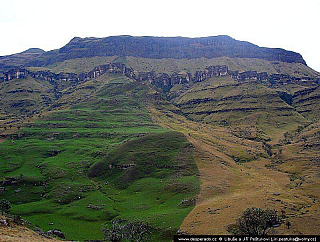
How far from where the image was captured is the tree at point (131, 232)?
66856mm

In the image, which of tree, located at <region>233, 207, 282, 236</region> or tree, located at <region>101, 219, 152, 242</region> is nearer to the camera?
tree, located at <region>233, 207, 282, 236</region>

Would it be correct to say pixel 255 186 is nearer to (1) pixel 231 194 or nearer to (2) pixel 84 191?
(1) pixel 231 194

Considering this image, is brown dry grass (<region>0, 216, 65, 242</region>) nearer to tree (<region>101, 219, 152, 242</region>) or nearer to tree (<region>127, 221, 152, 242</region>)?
tree (<region>101, 219, 152, 242</region>)

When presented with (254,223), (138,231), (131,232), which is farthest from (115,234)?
(254,223)

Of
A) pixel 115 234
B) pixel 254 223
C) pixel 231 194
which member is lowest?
pixel 231 194

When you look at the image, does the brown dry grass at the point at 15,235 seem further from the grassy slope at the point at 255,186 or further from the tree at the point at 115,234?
the grassy slope at the point at 255,186

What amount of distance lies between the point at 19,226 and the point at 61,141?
461 feet

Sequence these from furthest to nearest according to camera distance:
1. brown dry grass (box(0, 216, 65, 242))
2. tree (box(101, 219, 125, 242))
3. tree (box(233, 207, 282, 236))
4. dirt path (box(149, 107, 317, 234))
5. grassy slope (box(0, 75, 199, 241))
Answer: grassy slope (box(0, 75, 199, 241)), dirt path (box(149, 107, 317, 234)), tree (box(101, 219, 125, 242)), tree (box(233, 207, 282, 236)), brown dry grass (box(0, 216, 65, 242))

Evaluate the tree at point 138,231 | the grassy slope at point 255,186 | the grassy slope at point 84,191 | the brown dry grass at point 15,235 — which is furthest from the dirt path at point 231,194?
the brown dry grass at point 15,235

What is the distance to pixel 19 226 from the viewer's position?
2275 inches

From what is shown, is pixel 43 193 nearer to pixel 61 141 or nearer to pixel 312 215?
pixel 61 141

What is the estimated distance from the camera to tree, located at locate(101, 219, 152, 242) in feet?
219

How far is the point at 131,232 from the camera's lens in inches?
2840

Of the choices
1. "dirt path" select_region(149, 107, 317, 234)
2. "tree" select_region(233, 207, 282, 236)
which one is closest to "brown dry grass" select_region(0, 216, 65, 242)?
"dirt path" select_region(149, 107, 317, 234)
